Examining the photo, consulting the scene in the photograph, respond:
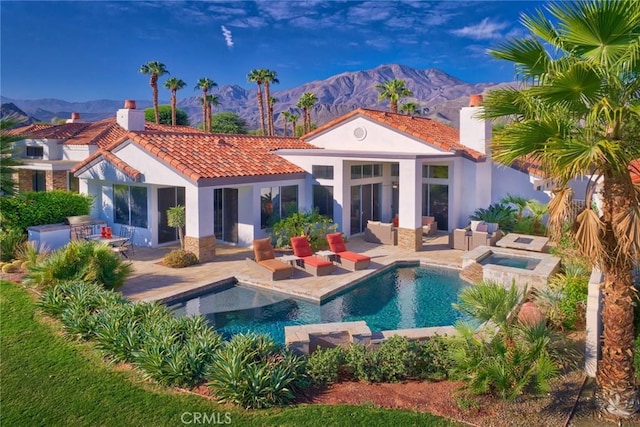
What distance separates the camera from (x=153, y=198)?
23.2 metres

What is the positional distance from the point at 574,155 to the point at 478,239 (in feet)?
51.2

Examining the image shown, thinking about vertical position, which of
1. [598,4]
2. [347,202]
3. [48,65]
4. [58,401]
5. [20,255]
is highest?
[48,65]

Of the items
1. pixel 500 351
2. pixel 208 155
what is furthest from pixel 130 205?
pixel 500 351

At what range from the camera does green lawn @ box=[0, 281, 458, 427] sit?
26.9 feet

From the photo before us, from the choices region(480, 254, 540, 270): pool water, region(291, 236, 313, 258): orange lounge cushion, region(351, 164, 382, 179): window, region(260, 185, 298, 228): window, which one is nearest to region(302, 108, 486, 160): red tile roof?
region(351, 164, 382, 179): window

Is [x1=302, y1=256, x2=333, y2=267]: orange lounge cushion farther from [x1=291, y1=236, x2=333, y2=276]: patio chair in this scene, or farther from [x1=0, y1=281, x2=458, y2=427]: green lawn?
[x1=0, y1=281, x2=458, y2=427]: green lawn

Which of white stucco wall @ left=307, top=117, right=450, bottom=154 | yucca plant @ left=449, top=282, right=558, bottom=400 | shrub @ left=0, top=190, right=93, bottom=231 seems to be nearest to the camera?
yucca plant @ left=449, top=282, right=558, bottom=400

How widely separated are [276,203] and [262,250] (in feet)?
18.6

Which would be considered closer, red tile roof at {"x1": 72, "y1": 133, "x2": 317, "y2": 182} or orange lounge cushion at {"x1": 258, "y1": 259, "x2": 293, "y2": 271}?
orange lounge cushion at {"x1": 258, "y1": 259, "x2": 293, "y2": 271}

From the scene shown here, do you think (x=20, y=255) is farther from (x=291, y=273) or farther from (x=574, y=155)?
(x=574, y=155)

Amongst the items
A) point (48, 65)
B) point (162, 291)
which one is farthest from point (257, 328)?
point (48, 65)

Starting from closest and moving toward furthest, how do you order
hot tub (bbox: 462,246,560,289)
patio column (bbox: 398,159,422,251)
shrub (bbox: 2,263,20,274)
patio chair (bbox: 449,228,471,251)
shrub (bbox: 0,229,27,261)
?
hot tub (bbox: 462,246,560,289)
shrub (bbox: 2,263,20,274)
shrub (bbox: 0,229,27,261)
patio column (bbox: 398,159,422,251)
patio chair (bbox: 449,228,471,251)

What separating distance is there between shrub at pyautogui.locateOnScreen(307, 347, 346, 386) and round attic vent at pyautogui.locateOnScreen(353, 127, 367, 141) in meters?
19.0

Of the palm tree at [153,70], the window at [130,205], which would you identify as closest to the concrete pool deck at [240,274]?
the window at [130,205]
